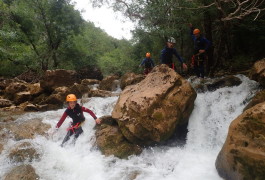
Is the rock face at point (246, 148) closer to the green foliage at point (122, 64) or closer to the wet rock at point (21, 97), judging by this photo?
the wet rock at point (21, 97)

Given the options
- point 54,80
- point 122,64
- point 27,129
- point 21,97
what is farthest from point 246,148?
point 122,64

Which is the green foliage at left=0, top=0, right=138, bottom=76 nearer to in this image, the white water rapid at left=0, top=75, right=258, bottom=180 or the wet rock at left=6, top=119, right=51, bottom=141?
the wet rock at left=6, top=119, right=51, bottom=141

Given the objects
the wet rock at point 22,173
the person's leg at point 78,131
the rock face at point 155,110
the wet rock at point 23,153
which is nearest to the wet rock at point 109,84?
the rock face at point 155,110

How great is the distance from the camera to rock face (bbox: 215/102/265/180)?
11.8 feet

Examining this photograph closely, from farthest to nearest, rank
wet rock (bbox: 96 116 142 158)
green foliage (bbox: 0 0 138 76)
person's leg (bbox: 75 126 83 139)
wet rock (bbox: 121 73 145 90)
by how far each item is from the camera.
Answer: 1. green foliage (bbox: 0 0 138 76)
2. wet rock (bbox: 121 73 145 90)
3. person's leg (bbox: 75 126 83 139)
4. wet rock (bbox: 96 116 142 158)

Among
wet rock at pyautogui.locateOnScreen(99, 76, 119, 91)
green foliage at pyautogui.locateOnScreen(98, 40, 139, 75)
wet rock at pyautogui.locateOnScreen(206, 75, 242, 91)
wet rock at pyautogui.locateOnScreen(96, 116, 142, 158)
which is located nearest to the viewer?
wet rock at pyautogui.locateOnScreen(96, 116, 142, 158)

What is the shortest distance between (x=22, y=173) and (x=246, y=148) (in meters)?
4.41

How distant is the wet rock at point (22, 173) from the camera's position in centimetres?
483

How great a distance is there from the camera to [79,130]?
637 centimetres

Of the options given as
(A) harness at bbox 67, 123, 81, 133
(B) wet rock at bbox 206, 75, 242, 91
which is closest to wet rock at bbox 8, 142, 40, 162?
(A) harness at bbox 67, 123, 81, 133

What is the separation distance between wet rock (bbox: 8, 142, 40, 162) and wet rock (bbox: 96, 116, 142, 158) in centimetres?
155

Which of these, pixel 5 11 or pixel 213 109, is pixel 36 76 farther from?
pixel 213 109

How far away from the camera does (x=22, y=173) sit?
16.2ft

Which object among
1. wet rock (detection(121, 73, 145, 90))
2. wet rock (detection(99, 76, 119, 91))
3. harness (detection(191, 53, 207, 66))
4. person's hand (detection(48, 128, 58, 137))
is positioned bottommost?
person's hand (detection(48, 128, 58, 137))
